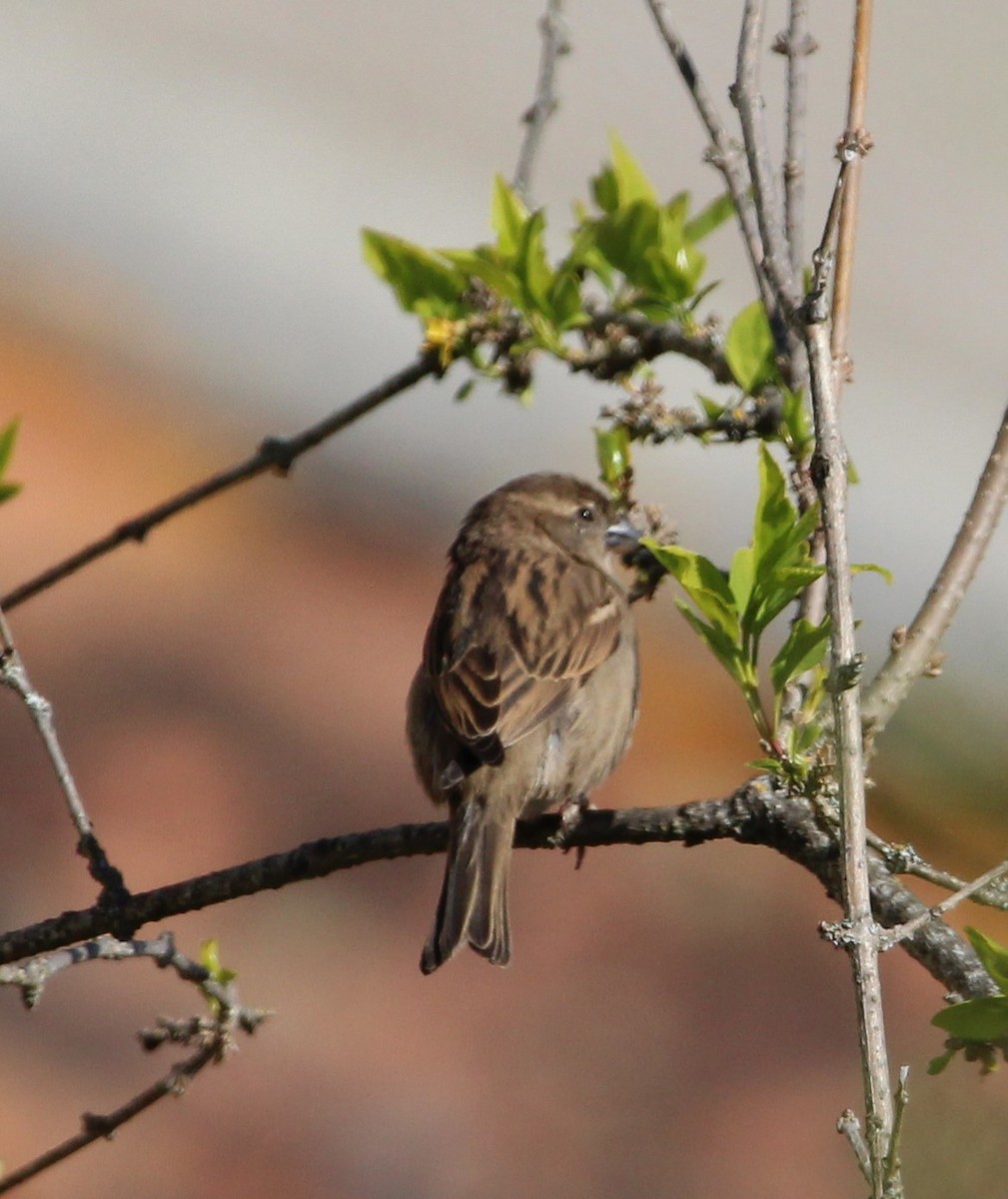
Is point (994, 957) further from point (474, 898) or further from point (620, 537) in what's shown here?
point (620, 537)

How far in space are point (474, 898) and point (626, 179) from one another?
1.21m

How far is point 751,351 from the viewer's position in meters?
2.56

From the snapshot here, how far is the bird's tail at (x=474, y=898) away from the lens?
311 cm

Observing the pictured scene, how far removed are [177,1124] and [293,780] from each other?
158 cm

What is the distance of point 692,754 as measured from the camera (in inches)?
260

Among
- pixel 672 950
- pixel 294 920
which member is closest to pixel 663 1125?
pixel 672 950

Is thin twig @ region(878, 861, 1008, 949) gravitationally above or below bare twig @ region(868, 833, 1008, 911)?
above

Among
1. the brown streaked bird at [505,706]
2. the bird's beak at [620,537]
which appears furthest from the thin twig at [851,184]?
the bird's beak at [620,537]

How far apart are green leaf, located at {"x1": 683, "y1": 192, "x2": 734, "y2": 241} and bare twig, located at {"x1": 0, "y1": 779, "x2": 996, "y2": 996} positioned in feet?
2.86

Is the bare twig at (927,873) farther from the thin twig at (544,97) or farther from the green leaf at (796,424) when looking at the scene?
the thin twig at (544,97)

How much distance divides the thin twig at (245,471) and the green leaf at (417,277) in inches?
4.7

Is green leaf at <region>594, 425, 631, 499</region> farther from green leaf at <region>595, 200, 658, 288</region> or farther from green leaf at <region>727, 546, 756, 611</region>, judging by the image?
green leaf at <region>727, 546, 756, 611</region>

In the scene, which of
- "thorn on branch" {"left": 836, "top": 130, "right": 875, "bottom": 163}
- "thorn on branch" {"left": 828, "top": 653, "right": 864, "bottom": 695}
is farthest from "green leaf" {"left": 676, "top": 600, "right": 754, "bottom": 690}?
"thorn on branch" {"left": 836, "top": 130, "right": 875, "bottom": 163}

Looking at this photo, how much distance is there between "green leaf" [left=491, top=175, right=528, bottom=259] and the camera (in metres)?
2.66
